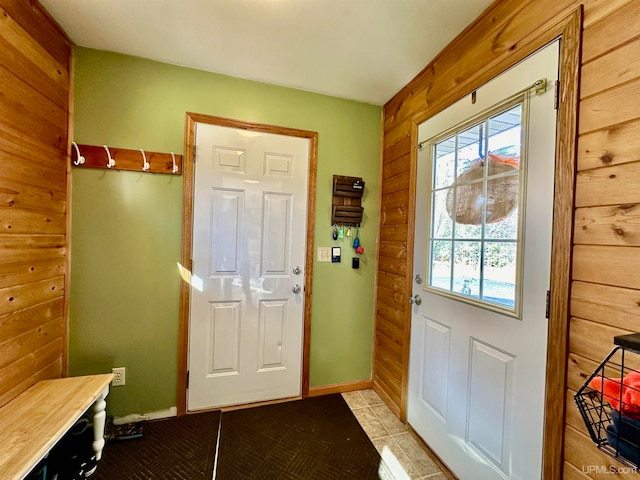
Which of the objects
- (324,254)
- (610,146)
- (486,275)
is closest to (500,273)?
(486,275)

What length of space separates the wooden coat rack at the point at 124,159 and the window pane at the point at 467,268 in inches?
74.5

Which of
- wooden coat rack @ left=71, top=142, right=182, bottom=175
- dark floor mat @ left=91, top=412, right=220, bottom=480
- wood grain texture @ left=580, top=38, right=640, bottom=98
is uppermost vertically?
wood grain texture @ left=580, top=38, right=640, bottom=98

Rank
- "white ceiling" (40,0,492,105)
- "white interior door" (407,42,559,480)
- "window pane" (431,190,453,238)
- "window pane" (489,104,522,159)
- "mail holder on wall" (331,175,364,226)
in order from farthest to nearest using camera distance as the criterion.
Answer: "mail holder on wall" (331,175,364,226) < "window pane" (431,190,453,238) < "white ceiling" (40,0,492,105) < "window pane" (489,104,522,159) < "white interior door" (407,42,559,480)

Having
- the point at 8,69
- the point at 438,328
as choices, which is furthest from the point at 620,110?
the point at 8,69

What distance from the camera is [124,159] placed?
1.82m

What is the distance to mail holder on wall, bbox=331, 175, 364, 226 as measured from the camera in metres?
2.25

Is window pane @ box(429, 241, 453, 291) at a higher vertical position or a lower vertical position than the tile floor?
higher

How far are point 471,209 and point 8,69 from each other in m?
2.35

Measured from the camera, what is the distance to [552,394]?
1.07 metres

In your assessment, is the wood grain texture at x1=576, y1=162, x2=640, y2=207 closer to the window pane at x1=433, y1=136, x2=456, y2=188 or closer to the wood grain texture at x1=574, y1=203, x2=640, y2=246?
the wood grain texture at x1=574, y1=203, x2=640, y2=246

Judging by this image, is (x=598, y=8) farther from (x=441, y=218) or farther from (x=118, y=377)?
(x=118, y=377)

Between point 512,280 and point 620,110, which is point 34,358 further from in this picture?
point 620,110

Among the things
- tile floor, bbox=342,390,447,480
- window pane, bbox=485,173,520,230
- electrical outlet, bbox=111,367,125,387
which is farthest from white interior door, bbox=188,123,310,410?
window pane, bbox=485,173,520,230

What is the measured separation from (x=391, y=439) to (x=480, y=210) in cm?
156
